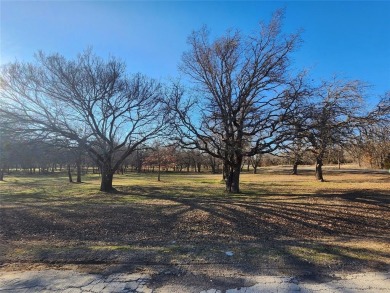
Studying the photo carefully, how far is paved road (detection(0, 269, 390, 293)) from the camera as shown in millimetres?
4023

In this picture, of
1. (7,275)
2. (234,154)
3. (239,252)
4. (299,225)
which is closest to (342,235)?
(299,225)

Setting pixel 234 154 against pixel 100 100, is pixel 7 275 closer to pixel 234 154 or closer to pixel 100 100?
pixel 234 154

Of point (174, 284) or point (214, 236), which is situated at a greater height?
point (174, 284)

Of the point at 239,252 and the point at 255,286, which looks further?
the point at 239,252

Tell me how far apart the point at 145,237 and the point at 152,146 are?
17069 mm

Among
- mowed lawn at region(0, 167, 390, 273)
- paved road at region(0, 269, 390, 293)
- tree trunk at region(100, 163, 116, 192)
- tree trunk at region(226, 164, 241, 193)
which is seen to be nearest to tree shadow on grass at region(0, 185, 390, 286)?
mowed lawn at region(0, 167, 390, 273)

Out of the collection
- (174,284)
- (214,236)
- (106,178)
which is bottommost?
(214,236)

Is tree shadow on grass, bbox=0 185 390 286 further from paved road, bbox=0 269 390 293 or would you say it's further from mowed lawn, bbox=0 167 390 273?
paved road, bbox=0 269 390 293

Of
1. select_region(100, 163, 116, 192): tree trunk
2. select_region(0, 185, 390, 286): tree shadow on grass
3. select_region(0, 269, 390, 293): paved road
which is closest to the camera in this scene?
select_region(0, 269, 390, 293): paved road

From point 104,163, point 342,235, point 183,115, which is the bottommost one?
point 342,235

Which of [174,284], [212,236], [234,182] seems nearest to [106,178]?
[234,182]

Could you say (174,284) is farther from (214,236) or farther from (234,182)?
(234,182)

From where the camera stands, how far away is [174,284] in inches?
166

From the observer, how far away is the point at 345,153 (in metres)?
18.5
